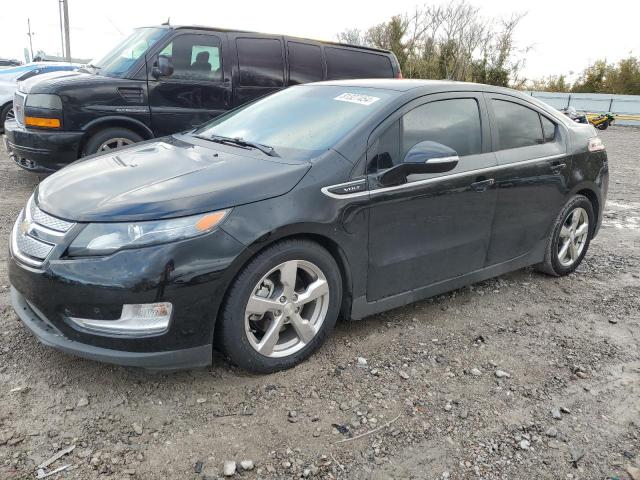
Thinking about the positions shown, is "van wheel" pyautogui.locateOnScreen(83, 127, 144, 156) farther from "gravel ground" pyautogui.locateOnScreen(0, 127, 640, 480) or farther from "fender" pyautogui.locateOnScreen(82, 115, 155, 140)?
"gravel ground" pyautogui.locateOnScreen(0, 127, 640, 480)

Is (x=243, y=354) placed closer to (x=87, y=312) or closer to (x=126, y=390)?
(x=126, y=390)

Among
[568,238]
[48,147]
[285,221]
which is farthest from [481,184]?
[48,147]

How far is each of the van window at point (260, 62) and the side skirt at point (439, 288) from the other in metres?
4.25

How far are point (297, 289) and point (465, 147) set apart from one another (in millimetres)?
1527

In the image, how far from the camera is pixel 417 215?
3248mm

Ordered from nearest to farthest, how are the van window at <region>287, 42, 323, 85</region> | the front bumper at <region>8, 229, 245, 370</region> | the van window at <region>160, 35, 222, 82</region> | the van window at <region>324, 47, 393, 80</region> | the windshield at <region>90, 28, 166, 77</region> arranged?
1. the front bumper at <region>8, 229, 245, 370</region>
2. the windshield at <region>90, 28, 166, 77</region>
3. the van window at <region>160, 35, 222, 82</region>
4. the van window at <region>287, 42, 323, 85</region>
5. the van window at <region>324, 47, 393, 80</region>

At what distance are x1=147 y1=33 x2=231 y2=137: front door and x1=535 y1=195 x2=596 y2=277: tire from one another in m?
4.22

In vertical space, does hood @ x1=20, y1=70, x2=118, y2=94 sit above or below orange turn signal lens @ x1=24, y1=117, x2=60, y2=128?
above

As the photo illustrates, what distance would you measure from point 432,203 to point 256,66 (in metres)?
4.39

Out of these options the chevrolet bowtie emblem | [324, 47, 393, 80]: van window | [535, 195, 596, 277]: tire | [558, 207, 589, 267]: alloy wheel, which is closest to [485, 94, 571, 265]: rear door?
[535, 195, 596, 277]: tire

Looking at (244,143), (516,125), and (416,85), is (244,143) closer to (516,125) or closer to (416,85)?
(416,85)

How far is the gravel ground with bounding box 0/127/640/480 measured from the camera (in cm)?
228

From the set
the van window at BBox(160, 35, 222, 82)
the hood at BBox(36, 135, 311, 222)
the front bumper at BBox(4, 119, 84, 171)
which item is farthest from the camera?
the van window at BBox(160, 35, 222, 82)

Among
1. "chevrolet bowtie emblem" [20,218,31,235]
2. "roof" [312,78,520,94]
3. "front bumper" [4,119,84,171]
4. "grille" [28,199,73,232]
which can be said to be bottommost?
"front bumper" [4,119,84,171]
